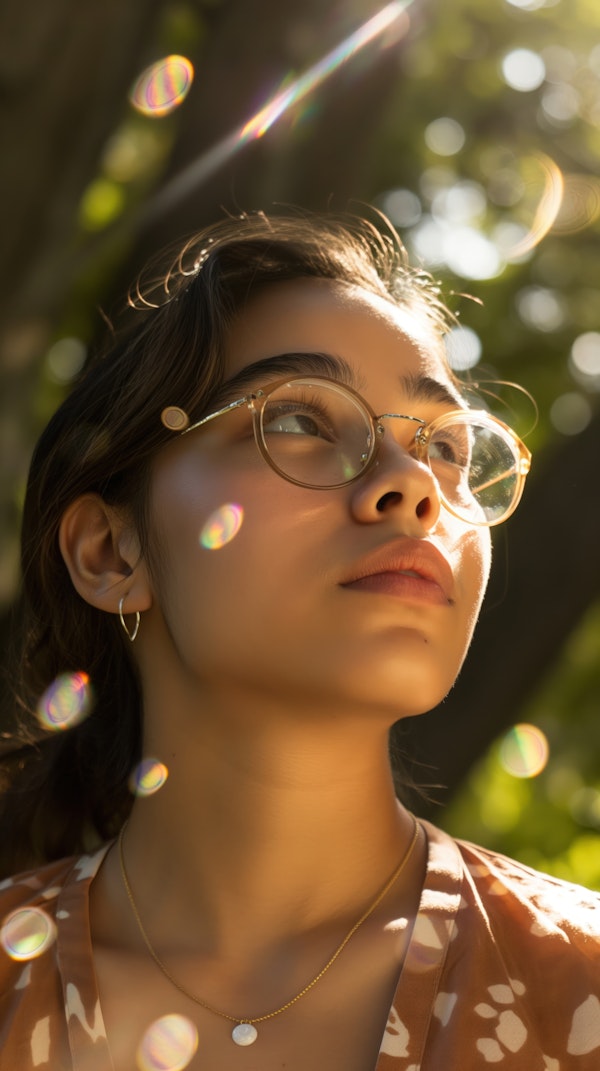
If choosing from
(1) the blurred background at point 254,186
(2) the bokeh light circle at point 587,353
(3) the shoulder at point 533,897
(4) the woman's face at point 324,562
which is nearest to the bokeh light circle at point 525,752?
(1) the blurred background at point 254,186

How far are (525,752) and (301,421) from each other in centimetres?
384

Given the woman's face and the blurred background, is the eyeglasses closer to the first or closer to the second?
the woman's face

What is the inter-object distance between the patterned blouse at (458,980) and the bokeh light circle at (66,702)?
25.1 inches

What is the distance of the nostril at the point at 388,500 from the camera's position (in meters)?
2.32

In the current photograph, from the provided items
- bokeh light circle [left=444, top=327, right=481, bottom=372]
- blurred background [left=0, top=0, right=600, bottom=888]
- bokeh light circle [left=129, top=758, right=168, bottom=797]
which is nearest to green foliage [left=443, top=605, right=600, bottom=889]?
blurred background [left=0, top=0, right=600, bottom=888]

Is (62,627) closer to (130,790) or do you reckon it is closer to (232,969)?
(130,790)

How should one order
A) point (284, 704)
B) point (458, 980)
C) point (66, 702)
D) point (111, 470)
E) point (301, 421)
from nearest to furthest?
point (458, 980)
point (284, 704)
point (301, 421)
point (111, 470)
point (66, 702)

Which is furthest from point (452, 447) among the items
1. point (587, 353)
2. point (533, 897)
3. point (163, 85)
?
point (587, 353)

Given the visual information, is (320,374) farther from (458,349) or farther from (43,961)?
(43,961)

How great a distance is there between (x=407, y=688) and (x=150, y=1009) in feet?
2.81

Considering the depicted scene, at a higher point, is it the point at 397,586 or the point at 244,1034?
the point at 397,586

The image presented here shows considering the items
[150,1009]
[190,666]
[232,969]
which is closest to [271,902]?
[232,969]

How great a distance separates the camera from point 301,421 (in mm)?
2434

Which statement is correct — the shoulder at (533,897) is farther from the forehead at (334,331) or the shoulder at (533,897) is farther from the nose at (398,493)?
the forehead at (334,331)
